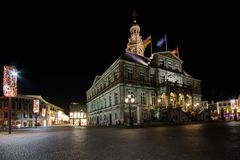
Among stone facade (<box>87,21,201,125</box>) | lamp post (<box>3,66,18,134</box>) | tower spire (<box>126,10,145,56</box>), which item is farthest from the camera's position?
tower spire (<box>126,10,145,56</box>)

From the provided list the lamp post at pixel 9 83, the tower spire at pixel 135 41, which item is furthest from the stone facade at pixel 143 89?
the lamp post at pixel 9 83

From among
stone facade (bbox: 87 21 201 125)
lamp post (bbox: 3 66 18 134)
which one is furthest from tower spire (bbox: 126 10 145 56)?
lamp post (bbox: 3 66 18 134)

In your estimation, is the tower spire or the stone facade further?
the tower spire

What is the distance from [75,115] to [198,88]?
4012cm

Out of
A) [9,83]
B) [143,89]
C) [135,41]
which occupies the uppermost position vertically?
[135,41]

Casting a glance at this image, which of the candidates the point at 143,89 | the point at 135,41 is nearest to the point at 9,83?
the point at 143,89

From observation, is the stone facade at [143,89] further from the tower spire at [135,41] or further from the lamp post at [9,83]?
the lamp post at [9,83]

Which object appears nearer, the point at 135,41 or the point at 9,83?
the point at 9,83

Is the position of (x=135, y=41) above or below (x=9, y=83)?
above

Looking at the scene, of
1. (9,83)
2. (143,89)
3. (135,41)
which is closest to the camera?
(9,83)

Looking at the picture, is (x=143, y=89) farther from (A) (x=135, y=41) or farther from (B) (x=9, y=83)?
(B) (x=9, y=83)

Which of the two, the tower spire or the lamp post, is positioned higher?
the tower spire

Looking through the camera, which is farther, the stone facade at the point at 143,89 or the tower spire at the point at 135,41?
the tower spire at the point at 135,41

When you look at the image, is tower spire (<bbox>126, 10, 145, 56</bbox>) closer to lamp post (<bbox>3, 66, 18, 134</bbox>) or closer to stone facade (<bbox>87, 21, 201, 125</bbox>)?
stone facade (<bbox>87, 21, 201, 125</bbox>)
